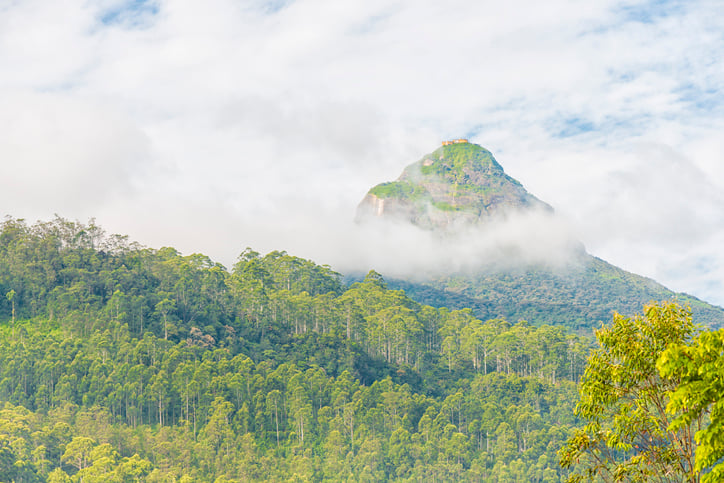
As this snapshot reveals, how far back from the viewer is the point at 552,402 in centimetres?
6900

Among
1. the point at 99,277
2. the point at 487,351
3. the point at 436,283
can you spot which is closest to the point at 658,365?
the point at 99,277

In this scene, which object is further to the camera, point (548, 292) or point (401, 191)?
point (401, 191)

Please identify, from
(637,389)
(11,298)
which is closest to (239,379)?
(11,298)

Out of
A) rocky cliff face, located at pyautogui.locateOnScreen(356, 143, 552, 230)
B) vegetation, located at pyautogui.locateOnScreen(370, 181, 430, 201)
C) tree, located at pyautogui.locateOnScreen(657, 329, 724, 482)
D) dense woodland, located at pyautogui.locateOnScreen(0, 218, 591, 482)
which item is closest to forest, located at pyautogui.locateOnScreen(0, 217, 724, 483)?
dense woodland, located at pyautogui.locateOnScreen(0, 218, 591, 482)

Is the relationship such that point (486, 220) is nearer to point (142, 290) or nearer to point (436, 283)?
point (436, 283)

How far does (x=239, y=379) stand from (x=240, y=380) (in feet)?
0.42

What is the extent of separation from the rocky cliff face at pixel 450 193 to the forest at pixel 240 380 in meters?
92.0

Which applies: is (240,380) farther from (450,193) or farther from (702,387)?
(450,193)

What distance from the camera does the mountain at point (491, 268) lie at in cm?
13091

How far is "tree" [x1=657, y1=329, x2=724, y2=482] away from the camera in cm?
782

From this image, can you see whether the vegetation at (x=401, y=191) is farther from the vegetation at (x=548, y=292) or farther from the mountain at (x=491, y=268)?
the vegetation at (x=548, y=292)

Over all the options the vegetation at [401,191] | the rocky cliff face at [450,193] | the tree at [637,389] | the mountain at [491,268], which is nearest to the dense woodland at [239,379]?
the tree at [637,389]

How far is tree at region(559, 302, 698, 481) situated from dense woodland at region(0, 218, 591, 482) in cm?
4247

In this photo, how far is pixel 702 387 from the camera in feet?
26.5
